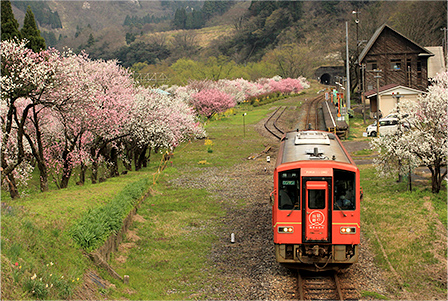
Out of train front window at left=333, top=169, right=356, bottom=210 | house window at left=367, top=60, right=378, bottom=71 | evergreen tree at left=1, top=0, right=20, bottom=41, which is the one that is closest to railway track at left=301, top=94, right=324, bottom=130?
house window at left=367, top=60, right=378, bottom=71

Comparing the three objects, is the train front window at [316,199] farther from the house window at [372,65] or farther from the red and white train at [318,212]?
the house window at [372,65]

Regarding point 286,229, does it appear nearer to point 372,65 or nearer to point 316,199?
point 316,199

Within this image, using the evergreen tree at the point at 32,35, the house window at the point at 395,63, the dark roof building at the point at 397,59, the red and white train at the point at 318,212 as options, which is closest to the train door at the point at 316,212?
the red and white train at the point at 318,212

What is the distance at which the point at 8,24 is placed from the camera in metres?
22.9

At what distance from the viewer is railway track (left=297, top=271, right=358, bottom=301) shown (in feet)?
36.4

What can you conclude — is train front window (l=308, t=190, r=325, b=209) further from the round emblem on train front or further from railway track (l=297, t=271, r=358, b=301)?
railway track (l=297, t=271, r=358, b=301)

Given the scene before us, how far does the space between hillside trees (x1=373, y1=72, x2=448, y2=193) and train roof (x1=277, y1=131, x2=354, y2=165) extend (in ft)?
18.7

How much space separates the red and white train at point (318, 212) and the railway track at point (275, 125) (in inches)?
1065

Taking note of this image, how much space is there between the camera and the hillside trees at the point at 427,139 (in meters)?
18.4

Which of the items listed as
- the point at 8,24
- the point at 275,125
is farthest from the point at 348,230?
the point at 275,125

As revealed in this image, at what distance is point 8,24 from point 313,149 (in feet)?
60.3

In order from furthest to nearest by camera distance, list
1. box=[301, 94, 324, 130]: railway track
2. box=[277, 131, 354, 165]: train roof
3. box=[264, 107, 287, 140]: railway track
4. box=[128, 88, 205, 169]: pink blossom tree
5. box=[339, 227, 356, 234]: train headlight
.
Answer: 1. box=[301, 94, 324, 130]: railway track
2. box=[264, 107, 287, 140]: railway track
3. box=[128, 88, 205, 169]: pink blossom tree
4. box=[277, 131, 354, 165]: train roof
5. box=[339, 227, 356, 234]: train headlight

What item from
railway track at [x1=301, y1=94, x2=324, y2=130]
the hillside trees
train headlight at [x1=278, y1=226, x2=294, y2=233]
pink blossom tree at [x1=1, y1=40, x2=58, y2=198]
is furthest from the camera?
railway track at [x1=301, y1=94, x2=324, y2=130]

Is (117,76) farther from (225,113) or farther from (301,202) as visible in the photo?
(225,113)
